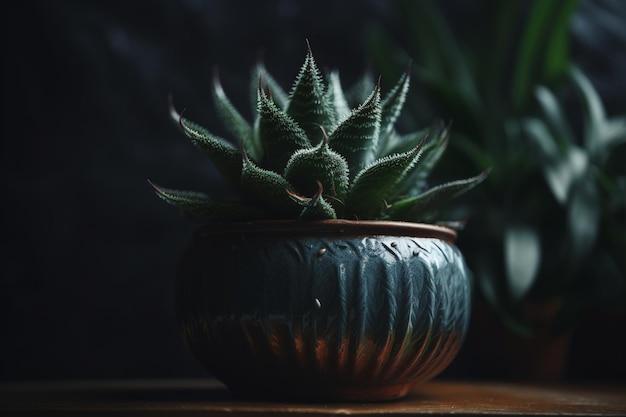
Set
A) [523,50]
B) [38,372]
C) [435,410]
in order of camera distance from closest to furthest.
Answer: [435,410]
[38,372]
[523,50]

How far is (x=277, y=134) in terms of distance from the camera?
561 millimetres

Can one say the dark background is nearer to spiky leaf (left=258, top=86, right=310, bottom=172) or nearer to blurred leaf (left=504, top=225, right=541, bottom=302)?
blurred leaf (left=504, top=225, right=541, bottom=302)

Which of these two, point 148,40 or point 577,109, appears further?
point 577,109

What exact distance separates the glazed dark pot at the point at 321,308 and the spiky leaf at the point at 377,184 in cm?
3

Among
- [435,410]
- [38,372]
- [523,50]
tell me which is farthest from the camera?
[523,50]

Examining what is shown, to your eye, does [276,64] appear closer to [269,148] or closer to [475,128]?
[475,128]

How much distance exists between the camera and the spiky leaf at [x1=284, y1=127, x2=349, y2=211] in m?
0.53

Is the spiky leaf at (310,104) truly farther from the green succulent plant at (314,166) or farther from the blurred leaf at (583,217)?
the blurred leaf at (583,217)

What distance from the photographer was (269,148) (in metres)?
0.57

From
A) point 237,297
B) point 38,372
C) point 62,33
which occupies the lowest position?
point 38,372

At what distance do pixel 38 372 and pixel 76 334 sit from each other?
7cm

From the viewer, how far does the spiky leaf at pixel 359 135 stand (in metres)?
0.54

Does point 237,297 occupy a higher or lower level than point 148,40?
lower

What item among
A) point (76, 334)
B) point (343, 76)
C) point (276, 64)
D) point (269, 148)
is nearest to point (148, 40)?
point (276, 64)
